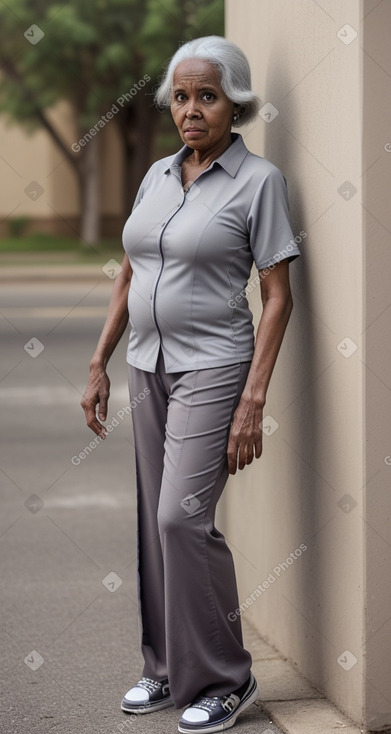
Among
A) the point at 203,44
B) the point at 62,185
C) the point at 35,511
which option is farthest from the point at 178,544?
the point at 62,185

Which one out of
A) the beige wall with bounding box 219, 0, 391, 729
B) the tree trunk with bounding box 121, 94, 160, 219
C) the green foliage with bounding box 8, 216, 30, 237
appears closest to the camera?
the beige wall with bounding box 219, 0, 391, 729

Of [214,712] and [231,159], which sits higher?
[231,159]

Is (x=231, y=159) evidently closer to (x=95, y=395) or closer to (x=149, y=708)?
(x=95, y=395)

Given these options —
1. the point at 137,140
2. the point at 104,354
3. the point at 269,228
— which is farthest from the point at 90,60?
the point at 269,228

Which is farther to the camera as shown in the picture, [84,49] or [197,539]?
[84,49]

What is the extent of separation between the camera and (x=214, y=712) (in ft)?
11.8

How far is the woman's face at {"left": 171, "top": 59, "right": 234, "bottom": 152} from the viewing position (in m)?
3.58

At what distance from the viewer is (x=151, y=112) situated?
110 ft

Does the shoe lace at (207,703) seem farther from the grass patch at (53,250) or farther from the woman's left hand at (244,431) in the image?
the grass patch at (53,250)

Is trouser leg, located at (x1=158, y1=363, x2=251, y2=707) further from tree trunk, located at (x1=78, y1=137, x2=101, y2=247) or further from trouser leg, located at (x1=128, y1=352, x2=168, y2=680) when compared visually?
tree trunk, located at (x1=78, y1=137, x2=101, y2=247)

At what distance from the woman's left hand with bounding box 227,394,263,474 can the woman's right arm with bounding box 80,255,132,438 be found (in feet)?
1.88

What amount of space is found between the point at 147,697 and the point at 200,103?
1.80 meters

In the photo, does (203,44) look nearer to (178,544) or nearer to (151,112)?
(178,544)

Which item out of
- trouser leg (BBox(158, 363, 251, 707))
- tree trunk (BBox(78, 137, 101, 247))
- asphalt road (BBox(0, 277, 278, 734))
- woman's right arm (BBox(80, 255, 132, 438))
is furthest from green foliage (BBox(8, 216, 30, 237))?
trouser leg (BBox(158, 363, 251, 707))
